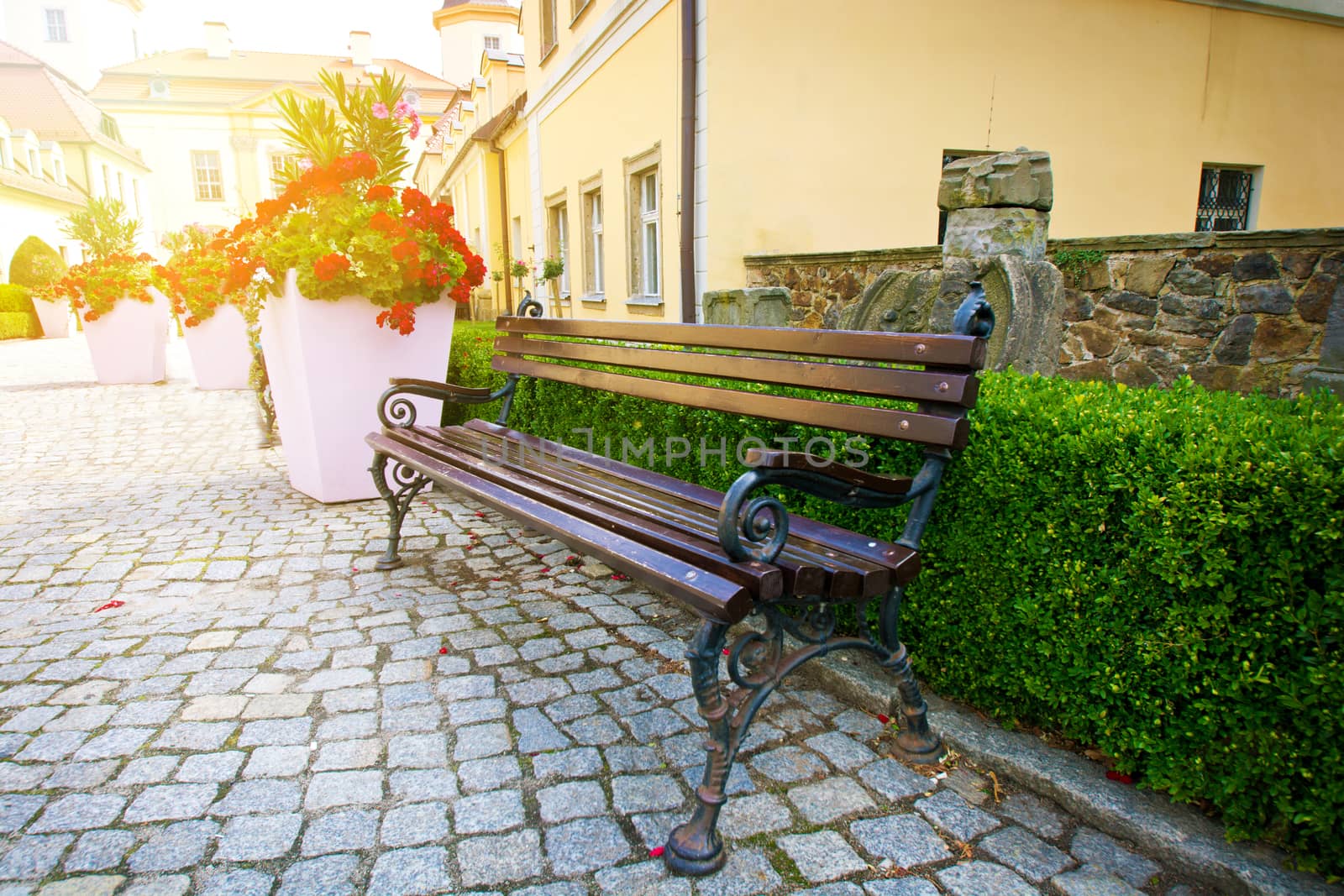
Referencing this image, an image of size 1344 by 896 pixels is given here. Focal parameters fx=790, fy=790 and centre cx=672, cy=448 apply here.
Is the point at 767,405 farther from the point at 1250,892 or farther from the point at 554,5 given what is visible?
the point at 554,5

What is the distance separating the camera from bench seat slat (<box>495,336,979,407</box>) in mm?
2010

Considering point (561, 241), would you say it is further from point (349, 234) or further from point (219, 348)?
point (349, 234)

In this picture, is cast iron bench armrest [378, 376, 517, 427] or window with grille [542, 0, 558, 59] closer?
cast iron bench armrest [378, 376, 517, 427]

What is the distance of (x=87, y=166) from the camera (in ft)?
111

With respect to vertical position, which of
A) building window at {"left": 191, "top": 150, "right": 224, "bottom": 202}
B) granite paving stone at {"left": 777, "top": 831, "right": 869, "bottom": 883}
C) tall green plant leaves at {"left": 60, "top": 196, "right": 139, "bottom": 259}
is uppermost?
building window at {"left": 191, "top": 150, "right": 224, "bottom": 202}

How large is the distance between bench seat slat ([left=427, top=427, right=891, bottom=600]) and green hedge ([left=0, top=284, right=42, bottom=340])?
22.2 metres

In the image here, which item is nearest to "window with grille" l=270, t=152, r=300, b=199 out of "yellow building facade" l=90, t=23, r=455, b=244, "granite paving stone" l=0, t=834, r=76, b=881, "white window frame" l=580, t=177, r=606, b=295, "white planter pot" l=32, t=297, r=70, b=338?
"granite paving stone" l=0, t=834, r=76, b=881

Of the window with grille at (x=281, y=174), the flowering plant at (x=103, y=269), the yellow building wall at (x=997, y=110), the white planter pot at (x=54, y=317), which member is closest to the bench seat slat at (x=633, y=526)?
the window with grille at (x=281, y=174)

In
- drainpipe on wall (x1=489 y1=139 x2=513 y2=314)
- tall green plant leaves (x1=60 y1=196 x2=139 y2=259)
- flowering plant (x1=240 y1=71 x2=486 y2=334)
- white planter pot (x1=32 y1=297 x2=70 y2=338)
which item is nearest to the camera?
flowering plant (x1=240 y1=71 x2=486 y2=334)

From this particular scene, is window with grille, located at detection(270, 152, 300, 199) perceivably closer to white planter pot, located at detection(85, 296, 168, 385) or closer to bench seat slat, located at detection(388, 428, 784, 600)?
bench seat slat, located at detection(388, 428, 784, 600)

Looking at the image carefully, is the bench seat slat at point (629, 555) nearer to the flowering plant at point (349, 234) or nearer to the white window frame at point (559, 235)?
the flowering plant at point (349, 234)

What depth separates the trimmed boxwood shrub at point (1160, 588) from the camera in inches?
60.5

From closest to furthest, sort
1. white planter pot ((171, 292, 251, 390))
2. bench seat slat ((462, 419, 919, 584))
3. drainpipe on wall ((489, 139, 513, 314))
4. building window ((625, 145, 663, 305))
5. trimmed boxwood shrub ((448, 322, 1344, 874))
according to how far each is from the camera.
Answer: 1. trimmed boxwood shrub ((448, 322, 1344, 874))
2. bench seat slat ((462, 419, 919, 584))
3. building window ((625, 145, 663, 305))
4. white planter pot ((171, 292, 251, 390))
5. drainpipe on wall ((489, 139, 513, 314))

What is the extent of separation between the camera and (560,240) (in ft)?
47.5
